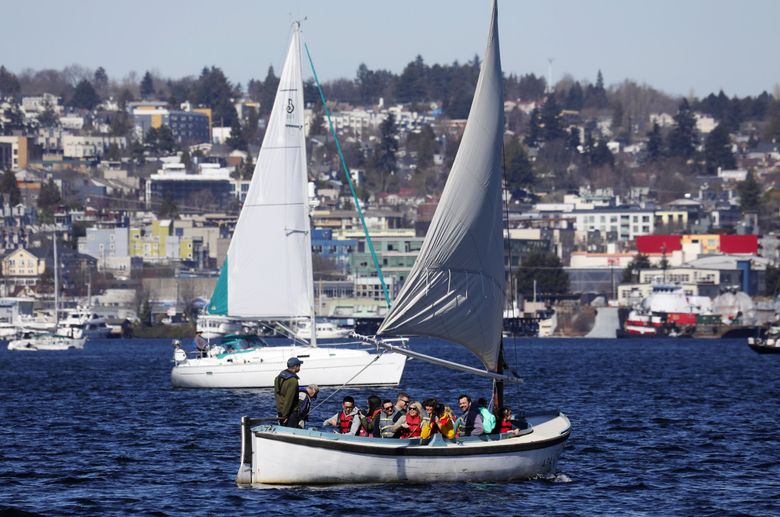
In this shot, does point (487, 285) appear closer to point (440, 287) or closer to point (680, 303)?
point (440, 287)

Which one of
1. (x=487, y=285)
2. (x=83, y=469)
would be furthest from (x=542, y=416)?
(x=83, y=469)

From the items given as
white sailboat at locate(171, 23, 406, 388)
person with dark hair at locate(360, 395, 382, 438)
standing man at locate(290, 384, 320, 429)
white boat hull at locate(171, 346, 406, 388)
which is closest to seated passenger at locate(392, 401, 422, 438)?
person with dark hair at locate(360, 395, 382, 438)

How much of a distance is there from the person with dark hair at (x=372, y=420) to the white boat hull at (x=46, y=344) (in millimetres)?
106328

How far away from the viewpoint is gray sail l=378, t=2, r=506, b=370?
1204 inches

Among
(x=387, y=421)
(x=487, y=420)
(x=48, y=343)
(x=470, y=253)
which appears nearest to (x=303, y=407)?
(x=387, y=421)

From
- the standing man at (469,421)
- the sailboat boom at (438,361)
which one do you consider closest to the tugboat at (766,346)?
the sailboat boom at (438,361)

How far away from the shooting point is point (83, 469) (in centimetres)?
3409

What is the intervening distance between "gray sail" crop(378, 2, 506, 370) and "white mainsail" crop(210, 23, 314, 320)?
939 inches

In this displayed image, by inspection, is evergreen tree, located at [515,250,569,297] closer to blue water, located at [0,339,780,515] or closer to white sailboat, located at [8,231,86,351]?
white sailboat, located at [8,231,86,351]

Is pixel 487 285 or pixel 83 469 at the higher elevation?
pixel 487 285

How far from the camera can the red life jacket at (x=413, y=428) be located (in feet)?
96.6

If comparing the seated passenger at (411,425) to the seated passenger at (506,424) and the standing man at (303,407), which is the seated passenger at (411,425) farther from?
the seated passenger at (506,424)

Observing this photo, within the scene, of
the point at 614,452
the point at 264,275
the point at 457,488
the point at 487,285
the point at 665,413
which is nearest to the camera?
the point at 457,488

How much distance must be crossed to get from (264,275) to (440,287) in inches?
1002
